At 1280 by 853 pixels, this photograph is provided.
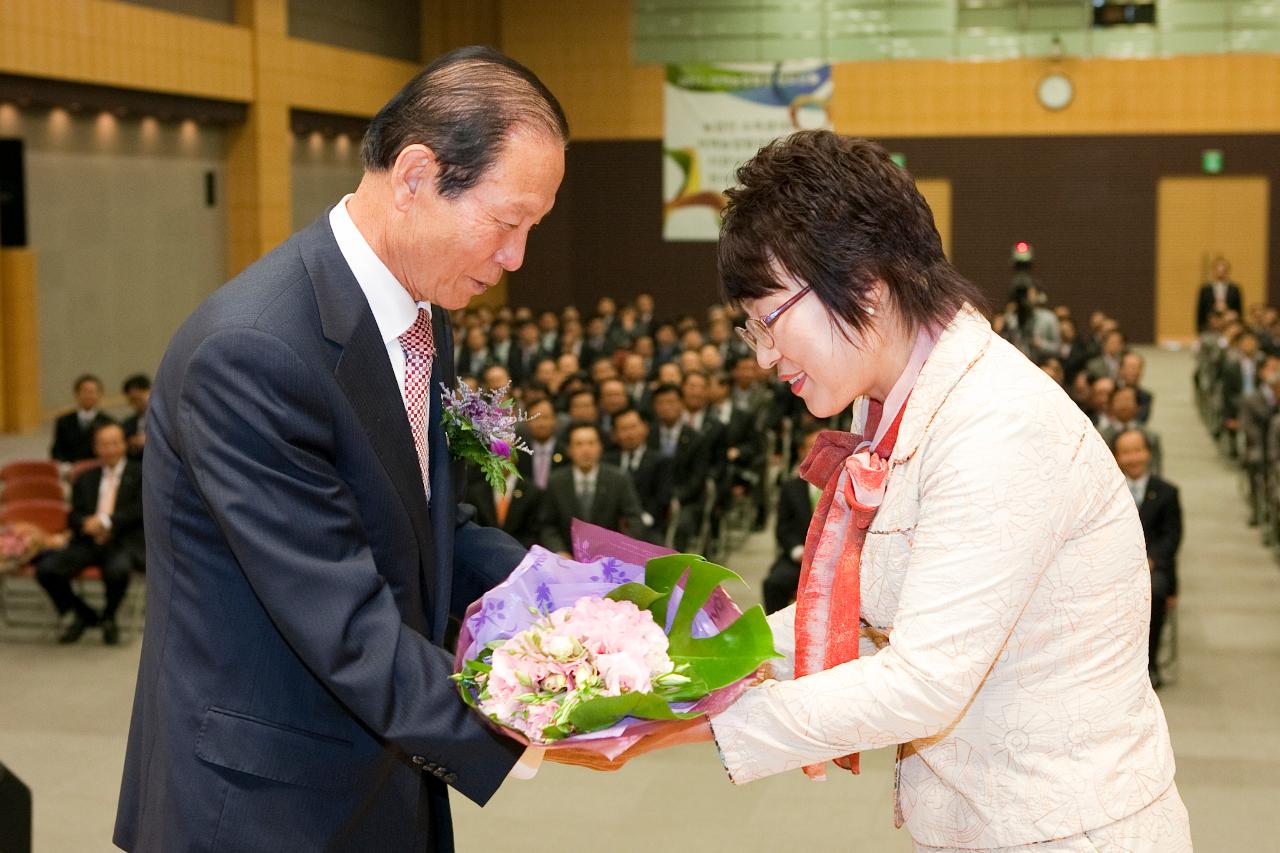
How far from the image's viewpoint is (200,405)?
195cm

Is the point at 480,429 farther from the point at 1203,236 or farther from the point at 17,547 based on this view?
the point at 1203,236

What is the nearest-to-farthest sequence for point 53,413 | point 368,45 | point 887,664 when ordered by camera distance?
1. point 887,664
2. point 53,413
3. point 368,45

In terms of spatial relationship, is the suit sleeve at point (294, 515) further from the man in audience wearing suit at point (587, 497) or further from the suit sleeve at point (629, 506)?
the suit sleeve at point (629, 506)

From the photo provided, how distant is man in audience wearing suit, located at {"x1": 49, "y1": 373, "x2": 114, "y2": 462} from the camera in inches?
455

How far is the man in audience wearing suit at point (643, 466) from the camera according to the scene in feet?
32.1

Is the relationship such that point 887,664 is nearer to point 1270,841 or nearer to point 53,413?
point 1270,841

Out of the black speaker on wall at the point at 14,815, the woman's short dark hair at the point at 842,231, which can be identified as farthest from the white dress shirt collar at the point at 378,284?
the black speaker on wall at the point at 14,815

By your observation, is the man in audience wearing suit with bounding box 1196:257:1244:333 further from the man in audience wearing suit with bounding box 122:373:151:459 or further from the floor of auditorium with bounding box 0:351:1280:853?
the man in audience wearing suit with bounding box 122:373:151:459

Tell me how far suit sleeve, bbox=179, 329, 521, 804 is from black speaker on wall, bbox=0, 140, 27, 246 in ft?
52.5

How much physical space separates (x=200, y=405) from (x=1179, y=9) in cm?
2622

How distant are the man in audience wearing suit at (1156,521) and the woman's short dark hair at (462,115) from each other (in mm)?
6468

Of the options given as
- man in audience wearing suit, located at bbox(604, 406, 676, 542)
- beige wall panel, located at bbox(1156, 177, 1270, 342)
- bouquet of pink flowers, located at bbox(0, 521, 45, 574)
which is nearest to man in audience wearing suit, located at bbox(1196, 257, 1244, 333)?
beige wall panel, located at bbox(1156, 177, 1270, 342)

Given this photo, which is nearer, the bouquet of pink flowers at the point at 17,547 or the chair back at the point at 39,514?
the bouquet of pink flowers at the point at 17,547

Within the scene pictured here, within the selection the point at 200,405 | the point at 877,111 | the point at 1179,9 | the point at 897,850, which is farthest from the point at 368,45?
the point at 200,405
